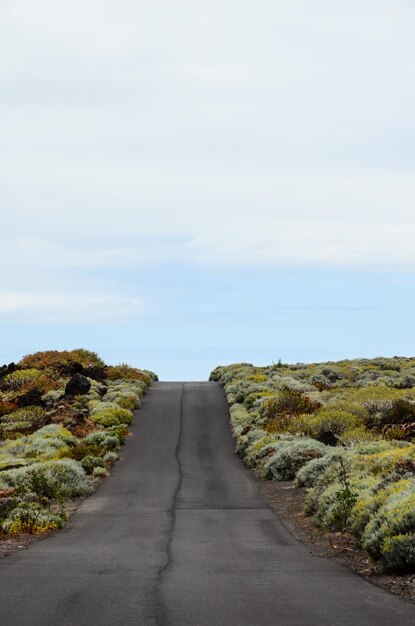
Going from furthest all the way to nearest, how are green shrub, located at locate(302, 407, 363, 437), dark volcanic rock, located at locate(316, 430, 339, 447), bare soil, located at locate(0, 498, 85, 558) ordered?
1. green shrub, located at locate(302, 407, 363, 437)
2. dark volcanic rock, located at locate(316, 430, 339, 447)
3. bare soil, located at locate(0, 498, 85, 558)

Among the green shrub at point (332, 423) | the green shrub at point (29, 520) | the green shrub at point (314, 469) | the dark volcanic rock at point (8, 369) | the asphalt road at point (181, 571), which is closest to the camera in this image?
the asphalt road at point (181, 571)

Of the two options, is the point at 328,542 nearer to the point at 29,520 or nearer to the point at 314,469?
the point at 29,520

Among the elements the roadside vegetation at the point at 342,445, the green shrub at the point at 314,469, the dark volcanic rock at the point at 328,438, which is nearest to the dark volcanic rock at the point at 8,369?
the roadside vegetation at the point at 342,445

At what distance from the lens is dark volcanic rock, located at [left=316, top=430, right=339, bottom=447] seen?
86.9 ft

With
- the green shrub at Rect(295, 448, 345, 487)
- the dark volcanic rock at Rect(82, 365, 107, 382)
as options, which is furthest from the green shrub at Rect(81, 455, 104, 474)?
the dark volcanic rock at Rect(82, 365, 107, 382)

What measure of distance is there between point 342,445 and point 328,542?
11173mm

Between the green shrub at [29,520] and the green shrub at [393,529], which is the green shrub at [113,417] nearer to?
the green shrub at [29,520]

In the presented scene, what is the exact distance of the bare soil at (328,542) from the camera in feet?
36.2

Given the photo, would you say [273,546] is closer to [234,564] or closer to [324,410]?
[234,564]

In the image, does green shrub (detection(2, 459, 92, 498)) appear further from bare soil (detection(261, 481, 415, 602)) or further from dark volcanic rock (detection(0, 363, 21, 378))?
dark volcanic rock (detection(0, 363, 21, 378))

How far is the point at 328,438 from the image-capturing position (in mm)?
26766

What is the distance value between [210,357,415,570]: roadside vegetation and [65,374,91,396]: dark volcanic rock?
28.2 feet

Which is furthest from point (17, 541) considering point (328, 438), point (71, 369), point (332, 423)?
→ point (71, 369)

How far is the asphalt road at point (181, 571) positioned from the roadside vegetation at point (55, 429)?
99cm
